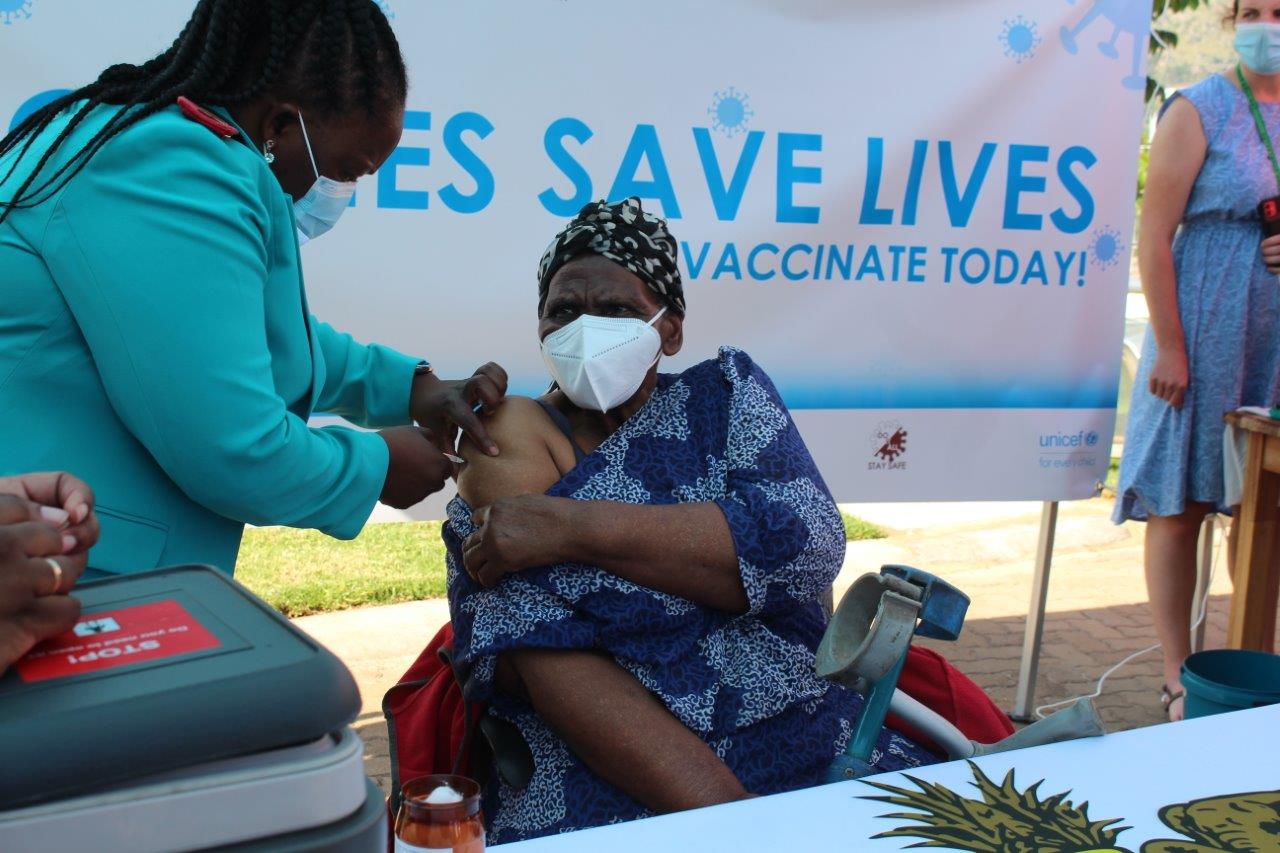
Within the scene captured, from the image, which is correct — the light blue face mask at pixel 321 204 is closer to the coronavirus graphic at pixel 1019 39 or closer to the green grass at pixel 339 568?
the coronavirus graphic at pixel 1019 39

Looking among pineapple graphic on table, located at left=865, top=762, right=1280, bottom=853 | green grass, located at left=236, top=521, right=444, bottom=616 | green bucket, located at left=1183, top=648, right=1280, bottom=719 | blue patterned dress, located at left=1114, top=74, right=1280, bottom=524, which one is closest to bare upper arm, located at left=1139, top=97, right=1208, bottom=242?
blue patterned dress, located at left=1114, top=74, right=1280, bottom=524

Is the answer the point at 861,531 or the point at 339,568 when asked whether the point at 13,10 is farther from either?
the point at 861,531

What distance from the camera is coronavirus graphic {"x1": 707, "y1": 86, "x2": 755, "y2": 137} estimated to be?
325cm

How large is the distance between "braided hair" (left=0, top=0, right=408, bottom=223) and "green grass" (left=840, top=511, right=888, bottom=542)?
185 inches

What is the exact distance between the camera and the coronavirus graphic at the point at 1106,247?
12.0 ft

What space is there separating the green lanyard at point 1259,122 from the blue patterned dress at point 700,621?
2455 millimetres

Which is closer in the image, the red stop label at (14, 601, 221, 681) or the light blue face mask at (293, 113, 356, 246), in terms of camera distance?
the red stop label at (14, 601, 221, 681)

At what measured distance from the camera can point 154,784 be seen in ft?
2.05

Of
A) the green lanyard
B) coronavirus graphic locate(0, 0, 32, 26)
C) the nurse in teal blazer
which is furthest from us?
the green lanyard

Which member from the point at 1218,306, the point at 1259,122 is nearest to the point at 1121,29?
the point at 1259,122

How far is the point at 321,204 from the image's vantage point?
1850mm

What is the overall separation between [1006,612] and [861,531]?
1.14 metres

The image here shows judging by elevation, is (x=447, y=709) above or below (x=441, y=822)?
below

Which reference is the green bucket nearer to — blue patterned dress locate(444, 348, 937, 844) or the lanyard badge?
blue patterned dress locate(444, 348, 937, 844)
